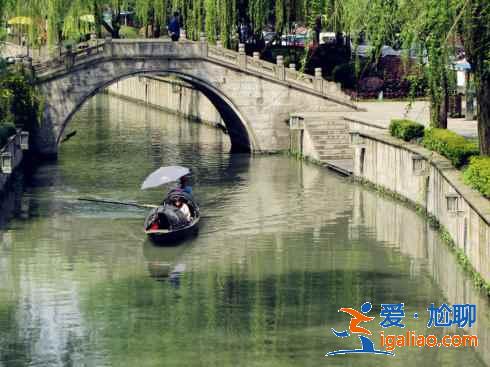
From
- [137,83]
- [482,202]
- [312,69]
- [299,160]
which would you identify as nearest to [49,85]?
[299,160]

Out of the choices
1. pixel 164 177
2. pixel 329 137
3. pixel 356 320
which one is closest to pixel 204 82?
pixel 329 137

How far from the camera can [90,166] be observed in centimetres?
6469

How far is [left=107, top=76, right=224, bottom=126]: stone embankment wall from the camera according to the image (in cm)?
8719

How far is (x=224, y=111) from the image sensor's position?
73812mm

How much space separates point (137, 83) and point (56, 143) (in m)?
41.5

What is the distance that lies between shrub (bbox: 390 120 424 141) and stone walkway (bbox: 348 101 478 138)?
117 inches

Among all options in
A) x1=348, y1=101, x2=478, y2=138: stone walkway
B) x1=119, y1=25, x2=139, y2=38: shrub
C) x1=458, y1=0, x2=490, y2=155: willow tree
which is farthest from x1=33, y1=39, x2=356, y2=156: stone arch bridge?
x1=458, y1=0, x2=490, y2=155: willow tree

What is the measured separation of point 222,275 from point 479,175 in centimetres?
818

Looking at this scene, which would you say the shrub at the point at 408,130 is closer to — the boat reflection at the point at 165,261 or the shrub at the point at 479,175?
the shrub at the point at 479,175

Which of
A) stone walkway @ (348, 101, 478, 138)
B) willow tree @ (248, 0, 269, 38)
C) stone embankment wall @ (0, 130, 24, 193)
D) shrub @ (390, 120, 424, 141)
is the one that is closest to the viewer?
shrub @ (390, 120, 424, 141)

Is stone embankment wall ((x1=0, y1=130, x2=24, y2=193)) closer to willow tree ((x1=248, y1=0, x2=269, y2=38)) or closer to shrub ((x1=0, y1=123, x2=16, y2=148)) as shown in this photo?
shrub ((x1=0, y1=123, x2=16, y2=148))

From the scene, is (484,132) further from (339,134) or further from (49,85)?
(49,85)

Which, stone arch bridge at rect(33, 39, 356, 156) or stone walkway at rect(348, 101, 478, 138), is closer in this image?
stone walkway at rect(348, 101, 478, 138)

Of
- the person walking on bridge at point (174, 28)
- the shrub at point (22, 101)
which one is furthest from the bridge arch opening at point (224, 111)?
the shrub at point (22, 101)
